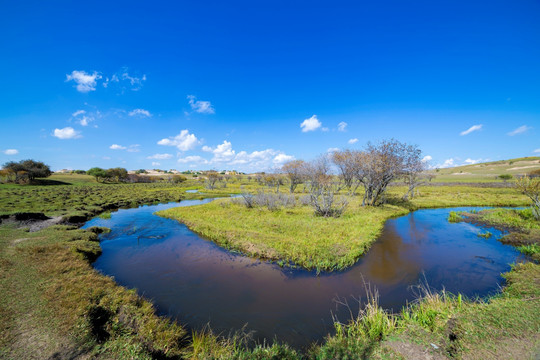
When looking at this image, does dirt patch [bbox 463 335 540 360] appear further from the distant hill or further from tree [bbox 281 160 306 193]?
the distant hill

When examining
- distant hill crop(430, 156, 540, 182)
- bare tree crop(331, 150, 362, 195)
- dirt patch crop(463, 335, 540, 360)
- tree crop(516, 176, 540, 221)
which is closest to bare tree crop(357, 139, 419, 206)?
bare tree crop(331, 150, 362, 195)

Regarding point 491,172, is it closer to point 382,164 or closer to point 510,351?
point 382,164

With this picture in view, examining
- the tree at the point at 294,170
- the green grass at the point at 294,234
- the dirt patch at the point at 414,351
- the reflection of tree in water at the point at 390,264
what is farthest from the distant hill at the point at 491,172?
the dirt patch at the point at 414,351

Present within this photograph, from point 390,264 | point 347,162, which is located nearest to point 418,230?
point 390,264

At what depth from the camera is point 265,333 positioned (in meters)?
5.73

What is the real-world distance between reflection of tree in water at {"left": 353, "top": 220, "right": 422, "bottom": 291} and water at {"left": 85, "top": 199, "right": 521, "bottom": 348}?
49 millimetres

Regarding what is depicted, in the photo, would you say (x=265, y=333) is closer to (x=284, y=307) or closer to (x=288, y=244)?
(x=284, y=307)

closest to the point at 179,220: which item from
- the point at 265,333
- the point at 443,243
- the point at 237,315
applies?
the point at 237,315

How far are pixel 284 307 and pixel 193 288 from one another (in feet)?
13.3

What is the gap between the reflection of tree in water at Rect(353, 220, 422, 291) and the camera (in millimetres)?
8758

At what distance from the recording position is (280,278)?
873 centimetres

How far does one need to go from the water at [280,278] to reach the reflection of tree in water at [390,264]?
0.05 metres

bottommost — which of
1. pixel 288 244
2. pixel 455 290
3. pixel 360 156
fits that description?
pixel 455 290

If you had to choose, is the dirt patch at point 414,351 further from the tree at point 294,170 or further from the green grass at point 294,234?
the tree at point 294,170
